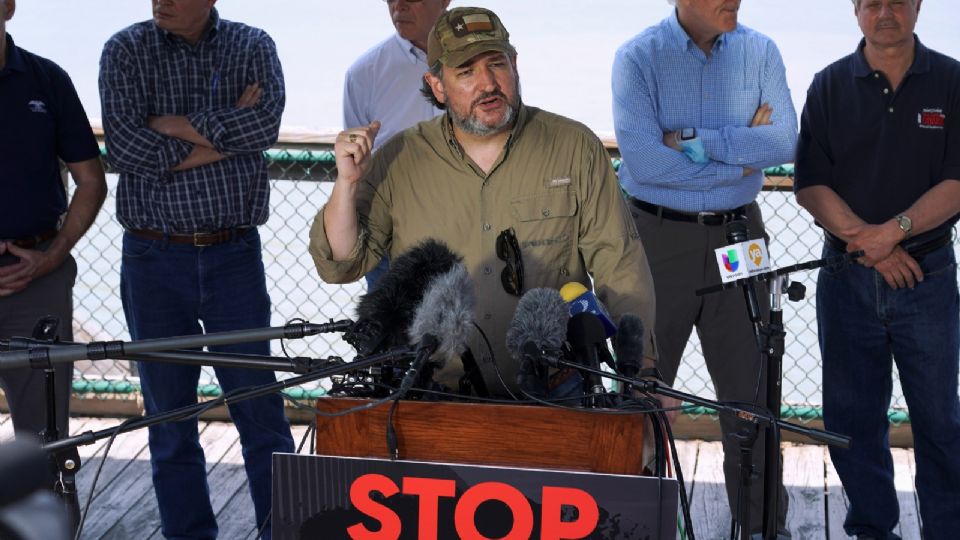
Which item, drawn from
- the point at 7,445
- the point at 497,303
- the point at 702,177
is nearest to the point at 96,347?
the point at 497,303

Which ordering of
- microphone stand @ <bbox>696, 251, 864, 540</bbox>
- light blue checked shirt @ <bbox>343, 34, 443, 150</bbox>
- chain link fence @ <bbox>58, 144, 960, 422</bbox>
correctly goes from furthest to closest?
chain link fence @ <bbox>58, 144, 960, 422</bbox>
light blue checked shirt @ <bbox>343, 34, 443, 150</bbox>
microphone stand @ <bbox>696, 251, 864, 540</bbox>

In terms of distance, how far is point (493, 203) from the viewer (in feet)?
10.2

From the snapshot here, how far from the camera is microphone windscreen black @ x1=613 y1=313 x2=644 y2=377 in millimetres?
2486

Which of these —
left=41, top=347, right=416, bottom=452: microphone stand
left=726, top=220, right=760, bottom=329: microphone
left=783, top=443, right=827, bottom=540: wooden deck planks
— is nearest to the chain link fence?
left=783, top=443, right=827, bottom=540: wooden deck planks

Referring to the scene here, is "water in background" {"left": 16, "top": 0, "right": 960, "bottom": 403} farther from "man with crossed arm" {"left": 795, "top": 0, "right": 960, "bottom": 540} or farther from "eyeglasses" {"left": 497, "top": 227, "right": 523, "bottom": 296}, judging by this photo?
"eyeglasses" {"left": 497, "top": 227, "right": 523, "bottom": 296}

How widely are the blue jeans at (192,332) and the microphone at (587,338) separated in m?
1.82

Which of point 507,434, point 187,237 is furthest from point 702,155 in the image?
point 507,434

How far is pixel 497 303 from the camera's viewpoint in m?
3.08

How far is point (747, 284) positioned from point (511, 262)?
0.58 m

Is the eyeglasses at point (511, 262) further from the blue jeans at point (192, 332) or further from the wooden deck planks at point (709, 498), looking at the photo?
the wooden deck planks at point (709, 498)

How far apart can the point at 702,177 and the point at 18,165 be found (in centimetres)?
215

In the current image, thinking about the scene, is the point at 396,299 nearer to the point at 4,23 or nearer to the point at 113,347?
the point at 113,347

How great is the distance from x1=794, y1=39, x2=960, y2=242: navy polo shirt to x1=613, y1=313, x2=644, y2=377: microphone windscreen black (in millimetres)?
1631

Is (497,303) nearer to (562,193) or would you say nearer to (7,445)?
(562,193)
